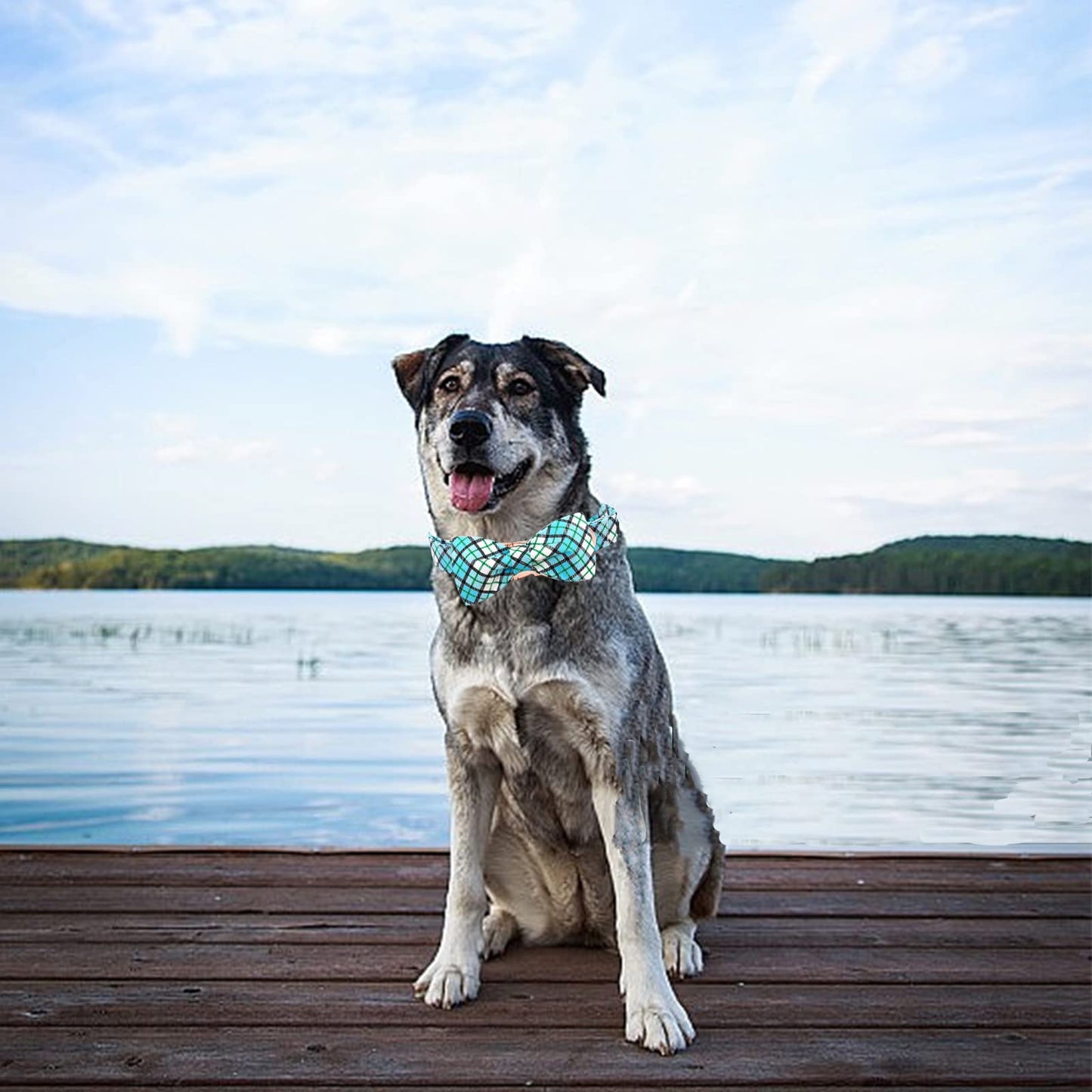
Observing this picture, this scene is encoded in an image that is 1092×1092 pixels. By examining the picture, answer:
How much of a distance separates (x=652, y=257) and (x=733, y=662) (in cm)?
1235

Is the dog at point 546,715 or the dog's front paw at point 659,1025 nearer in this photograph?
the dog's front paw at point 659,1025

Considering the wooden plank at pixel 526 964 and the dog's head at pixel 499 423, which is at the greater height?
the dog's head at pixel 499 423

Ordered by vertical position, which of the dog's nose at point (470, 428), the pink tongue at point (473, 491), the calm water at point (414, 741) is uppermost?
the dog's nose at point (470, 428)

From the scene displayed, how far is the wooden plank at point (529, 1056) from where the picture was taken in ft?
8.96

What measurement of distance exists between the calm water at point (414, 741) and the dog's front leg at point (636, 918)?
13.4 ft

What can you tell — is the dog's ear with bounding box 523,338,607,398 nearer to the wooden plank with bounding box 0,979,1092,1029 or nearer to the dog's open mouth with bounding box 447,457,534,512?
the dog's open mouth with bounding box 447,457,534,512

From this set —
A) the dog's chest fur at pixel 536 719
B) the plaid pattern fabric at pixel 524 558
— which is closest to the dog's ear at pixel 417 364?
the plaid pattern fabric at pixel 524 558

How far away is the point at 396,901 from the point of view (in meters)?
4.25

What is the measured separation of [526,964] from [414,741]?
8959 millimetres

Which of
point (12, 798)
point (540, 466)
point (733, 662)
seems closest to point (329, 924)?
point (540, 466)

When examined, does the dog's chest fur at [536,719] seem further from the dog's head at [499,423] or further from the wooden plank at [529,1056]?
the wooden plank at [529,1056]

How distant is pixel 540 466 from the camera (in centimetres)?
336

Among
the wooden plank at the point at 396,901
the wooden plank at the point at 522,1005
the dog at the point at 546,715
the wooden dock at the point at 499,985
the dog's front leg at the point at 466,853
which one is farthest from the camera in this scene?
the wooden plank at the point at 396,901

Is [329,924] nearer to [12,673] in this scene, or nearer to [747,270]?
[747,270]
